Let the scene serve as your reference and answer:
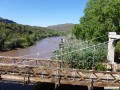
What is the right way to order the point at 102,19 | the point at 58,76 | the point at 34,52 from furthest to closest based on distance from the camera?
the point at 34,52, the point at 102,19, the point at 58,76

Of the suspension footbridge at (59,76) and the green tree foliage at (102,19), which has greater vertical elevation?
the green tree foliage at (102,19)

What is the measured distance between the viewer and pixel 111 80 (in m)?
17.6

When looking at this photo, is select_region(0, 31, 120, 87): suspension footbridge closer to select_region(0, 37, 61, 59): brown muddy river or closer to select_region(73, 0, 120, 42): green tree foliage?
select_region(73, 0, 120, 42): green tree foliage

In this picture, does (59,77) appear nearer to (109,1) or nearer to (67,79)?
(67,79)

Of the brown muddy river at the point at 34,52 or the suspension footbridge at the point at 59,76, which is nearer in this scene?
the suspension footbridge at the point at 59,76

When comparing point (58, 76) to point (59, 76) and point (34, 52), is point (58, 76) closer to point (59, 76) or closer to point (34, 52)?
point (59, 76)

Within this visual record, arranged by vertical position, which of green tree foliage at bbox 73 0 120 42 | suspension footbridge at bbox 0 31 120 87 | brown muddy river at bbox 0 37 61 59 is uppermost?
green tree foliage at bbox 73 0 120 42

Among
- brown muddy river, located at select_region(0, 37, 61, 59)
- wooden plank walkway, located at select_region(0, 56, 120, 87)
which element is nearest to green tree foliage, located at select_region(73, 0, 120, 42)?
brown muddy river, located at select_region(0, 37, 61, 59)

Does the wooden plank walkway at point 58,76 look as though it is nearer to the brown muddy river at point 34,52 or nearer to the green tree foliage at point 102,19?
the green tree foliage at point 102,19

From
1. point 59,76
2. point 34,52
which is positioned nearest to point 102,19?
point 59,76

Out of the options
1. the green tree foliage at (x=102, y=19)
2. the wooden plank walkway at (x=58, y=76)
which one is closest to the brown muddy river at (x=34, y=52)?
the green tree foliage at (x=102, y=19)

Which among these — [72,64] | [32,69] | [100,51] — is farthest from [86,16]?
[32,69]

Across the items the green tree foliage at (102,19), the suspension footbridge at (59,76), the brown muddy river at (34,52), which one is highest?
the green tree foliage at (102,19)

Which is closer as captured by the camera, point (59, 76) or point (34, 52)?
point (59, 76)
